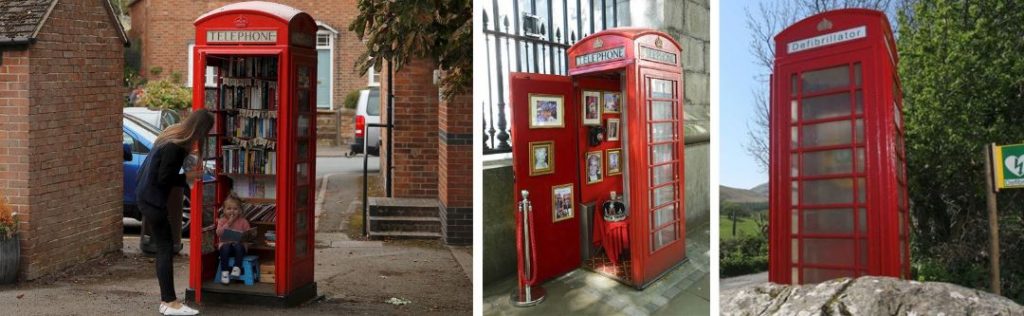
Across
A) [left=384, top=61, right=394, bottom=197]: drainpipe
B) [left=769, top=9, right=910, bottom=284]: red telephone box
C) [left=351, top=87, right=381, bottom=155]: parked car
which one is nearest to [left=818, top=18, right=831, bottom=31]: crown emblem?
[left=769, top=9, right=910, bottom=284]: red telephone box

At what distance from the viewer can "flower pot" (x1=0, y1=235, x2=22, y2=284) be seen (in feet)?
27.0

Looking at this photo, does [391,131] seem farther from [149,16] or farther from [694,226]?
[149,16]

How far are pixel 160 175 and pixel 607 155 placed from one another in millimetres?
4022

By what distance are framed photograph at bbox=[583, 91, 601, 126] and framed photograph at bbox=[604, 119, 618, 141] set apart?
0.04 meters

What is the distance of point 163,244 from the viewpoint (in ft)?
23.1

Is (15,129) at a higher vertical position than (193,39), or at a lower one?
lower

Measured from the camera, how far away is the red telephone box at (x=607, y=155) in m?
3.66

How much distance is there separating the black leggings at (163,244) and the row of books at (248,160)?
2.19 feet

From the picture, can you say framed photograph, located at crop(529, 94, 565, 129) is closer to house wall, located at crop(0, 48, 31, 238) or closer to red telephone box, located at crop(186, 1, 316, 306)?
red telephone box, located at crop(186, 1, 316, 306)

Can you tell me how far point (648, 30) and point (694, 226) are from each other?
0.71 meters

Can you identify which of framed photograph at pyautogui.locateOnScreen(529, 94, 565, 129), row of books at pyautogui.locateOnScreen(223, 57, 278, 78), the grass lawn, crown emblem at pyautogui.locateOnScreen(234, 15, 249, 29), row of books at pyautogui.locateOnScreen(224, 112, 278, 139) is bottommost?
the grass lawn

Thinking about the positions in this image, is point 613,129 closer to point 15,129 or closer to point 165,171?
point 165,171

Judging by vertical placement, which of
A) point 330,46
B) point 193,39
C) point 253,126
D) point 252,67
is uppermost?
Answer: point 193,39

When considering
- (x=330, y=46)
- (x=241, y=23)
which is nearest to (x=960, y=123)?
(x=241, y=23)
